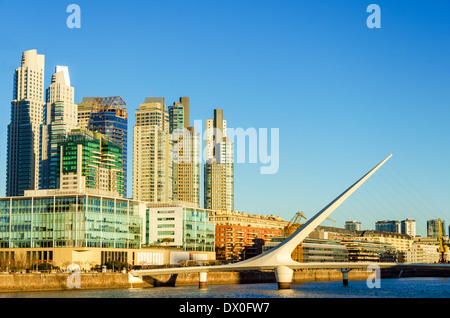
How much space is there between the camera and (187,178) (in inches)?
7298

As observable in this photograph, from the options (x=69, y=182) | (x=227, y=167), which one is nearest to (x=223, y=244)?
(x=69, y=182)

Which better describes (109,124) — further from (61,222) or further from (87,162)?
(61,222)

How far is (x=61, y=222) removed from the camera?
8106 cm

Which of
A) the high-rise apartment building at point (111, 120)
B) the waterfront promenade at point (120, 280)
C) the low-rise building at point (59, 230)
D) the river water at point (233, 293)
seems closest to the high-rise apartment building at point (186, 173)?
the high-rise apartment building at point (111, 120)

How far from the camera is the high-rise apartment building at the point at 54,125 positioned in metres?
165

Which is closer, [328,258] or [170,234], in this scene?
[170,234]

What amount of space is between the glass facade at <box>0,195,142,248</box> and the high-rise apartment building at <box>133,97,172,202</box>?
92.7 m

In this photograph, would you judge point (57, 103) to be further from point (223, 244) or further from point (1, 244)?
point (1, 244)

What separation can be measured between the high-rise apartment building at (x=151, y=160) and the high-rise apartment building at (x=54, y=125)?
1743 cm

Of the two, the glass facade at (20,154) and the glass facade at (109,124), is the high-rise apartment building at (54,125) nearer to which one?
the glass facade at (20,154)

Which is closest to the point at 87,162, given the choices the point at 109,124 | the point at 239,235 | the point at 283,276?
the point at 109,124

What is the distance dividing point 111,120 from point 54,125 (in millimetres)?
13799

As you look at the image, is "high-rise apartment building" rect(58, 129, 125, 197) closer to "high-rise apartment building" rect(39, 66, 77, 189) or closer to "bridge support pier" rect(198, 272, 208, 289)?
"high-rise apartment building" rect(39, 66, 77, 189)

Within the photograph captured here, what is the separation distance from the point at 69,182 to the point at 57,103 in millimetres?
42913
